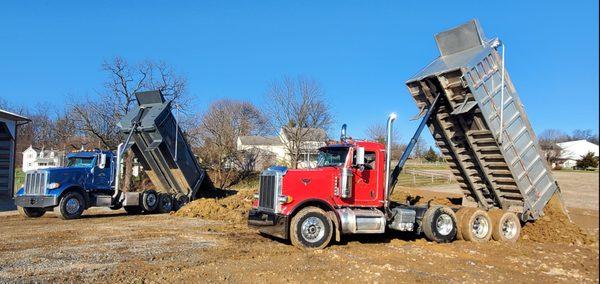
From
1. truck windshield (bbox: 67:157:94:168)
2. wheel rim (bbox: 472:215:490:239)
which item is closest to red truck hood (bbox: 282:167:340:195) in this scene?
wheel rim (bbox: 472:215:490:239)

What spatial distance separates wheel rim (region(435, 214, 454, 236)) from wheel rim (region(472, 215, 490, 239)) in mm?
Result: 633

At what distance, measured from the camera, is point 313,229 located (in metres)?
9.65

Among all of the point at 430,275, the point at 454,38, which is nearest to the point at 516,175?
the point at 454,38

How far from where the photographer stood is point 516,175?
35.7 ft

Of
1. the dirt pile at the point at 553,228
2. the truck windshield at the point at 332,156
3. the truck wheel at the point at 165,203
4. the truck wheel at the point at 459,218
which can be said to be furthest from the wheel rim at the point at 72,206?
the dirt pile at the point at 553,228

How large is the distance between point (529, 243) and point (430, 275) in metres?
5.00

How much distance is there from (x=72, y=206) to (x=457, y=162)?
1192cm

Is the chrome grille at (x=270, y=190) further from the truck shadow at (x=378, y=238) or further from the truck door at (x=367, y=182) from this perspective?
the truck shadow at (x=378, y=238)

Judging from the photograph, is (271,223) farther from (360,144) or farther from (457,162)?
(457,162)

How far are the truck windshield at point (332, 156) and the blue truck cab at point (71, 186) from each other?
907cm

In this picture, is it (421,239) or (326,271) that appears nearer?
(326,271)

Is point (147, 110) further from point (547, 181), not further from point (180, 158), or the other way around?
point (547, 181)

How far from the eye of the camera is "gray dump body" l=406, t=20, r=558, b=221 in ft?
33.8

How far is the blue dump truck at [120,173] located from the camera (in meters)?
15.4
